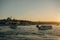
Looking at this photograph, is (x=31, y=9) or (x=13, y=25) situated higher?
(x=31, y=9)

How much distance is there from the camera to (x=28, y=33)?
97.0 inches

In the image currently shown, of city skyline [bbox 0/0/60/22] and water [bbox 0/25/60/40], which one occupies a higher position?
city skyline [bbox 0/0/60/22]

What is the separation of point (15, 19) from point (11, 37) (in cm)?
29

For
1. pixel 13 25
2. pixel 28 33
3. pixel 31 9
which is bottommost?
pixel 28 33

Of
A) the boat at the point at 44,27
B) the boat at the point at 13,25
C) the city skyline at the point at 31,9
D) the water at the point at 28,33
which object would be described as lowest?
the water at the point at 28,33

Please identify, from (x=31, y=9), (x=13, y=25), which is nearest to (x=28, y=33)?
(x=13, y=25)

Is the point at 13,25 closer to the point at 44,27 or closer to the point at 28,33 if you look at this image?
the point at 28,33

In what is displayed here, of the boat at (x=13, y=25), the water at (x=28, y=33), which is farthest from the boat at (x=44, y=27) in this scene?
the boat at (x=13, y=25)

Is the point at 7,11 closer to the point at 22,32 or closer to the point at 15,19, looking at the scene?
the point at 15,19

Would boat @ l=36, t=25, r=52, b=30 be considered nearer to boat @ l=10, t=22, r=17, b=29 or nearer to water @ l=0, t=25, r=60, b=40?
water @ l=0, t=25, r=60, b=40

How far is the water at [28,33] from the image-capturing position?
95.0 inches

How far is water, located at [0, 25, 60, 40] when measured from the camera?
2414mm

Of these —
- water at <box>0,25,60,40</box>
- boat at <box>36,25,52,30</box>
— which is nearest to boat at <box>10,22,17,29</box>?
water at <box>0,25,60,40</box>

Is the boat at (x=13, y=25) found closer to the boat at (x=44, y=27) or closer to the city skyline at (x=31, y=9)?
→ the city skyline at (x=31, y=9)
